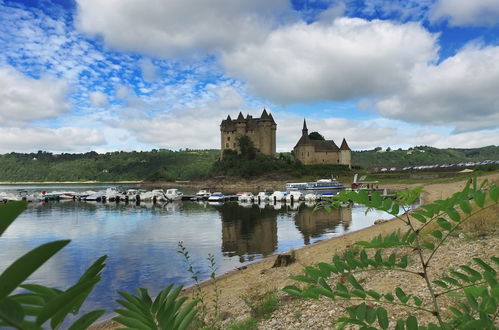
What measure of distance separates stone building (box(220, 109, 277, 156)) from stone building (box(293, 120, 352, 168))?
1007 centimetres

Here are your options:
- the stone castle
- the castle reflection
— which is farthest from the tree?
the castle reflection

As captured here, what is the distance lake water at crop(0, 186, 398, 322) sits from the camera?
677 inches

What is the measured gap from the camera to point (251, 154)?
372 ft

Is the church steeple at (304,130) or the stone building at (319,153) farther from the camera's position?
the church steeple at (304,130)

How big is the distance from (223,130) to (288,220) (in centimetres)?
8412

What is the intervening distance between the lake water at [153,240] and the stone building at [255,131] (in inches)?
2914

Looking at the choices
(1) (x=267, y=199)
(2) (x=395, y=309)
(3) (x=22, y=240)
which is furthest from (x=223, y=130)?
(2) (x=395, y=309)

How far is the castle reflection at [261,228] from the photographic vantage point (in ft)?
79.1

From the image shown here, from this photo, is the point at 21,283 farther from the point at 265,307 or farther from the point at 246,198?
the point at 246,198

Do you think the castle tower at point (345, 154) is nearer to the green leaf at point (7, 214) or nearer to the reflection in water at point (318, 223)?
the reflection in water at point (318, 223)

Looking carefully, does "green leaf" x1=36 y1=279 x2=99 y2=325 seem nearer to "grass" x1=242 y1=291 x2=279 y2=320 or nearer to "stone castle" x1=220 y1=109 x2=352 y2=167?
"grass" x1=242 y1=291 x2=279 y2=320

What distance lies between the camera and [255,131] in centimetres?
11794

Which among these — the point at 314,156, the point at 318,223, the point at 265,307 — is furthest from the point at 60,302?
the point at 314,156

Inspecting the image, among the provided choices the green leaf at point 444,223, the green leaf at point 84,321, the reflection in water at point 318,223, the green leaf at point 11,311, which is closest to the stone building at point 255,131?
the reflection in water at point 318,223
